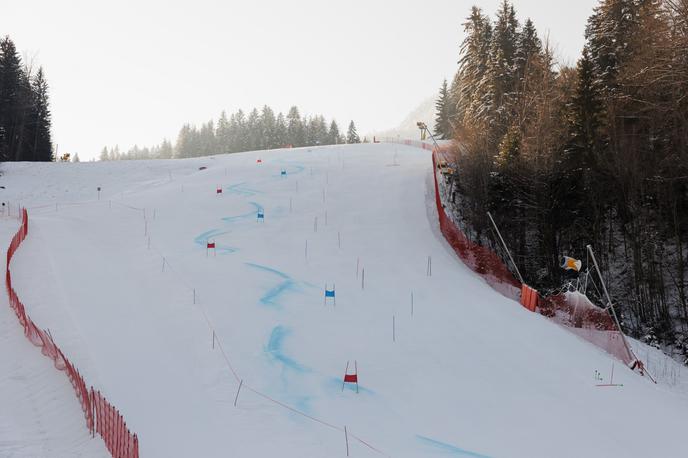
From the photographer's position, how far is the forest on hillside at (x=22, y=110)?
187 ft

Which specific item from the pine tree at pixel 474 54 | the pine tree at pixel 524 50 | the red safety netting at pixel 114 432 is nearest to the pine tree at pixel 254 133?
the pine tree at pixel 474 54

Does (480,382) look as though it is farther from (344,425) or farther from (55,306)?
(55,306)

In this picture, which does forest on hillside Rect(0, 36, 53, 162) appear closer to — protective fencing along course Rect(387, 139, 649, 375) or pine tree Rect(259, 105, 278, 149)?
pine tree Rect(259, 105, 278, 149)

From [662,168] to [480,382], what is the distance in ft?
64.0

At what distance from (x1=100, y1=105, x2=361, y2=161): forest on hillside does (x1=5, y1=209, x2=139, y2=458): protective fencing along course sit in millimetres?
86244

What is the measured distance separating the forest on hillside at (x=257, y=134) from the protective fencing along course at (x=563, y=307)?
75.3m

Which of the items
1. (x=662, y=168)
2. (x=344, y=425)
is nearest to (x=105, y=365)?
(x=344, y=425)

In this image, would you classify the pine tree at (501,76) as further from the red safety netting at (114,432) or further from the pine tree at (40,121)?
the pine tree at (40,121)

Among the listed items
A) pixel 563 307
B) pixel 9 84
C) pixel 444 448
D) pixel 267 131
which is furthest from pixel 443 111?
pixel 444 448

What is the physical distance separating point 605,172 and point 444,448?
24.8 m

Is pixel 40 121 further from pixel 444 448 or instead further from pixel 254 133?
pixel 444 448

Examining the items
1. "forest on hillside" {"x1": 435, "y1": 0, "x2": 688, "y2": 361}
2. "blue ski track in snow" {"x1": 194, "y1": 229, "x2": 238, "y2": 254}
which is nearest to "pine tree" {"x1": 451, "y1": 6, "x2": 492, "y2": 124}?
"forest on hillside" {"x1": 435, "y1": 0, "x2": 688, "y2": 361}

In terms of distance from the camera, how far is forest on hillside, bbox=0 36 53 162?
57.0m

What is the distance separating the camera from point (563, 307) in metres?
18.6
